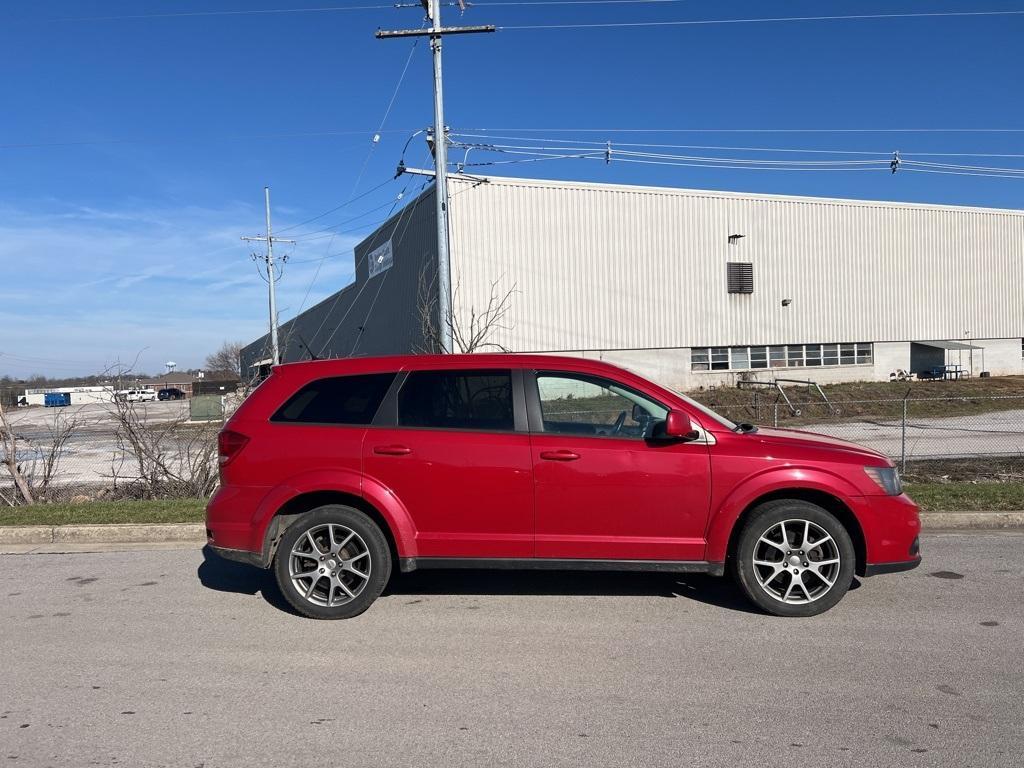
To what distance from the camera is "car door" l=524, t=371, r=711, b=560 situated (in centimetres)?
523

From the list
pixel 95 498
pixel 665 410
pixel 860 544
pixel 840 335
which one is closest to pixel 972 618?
pixel 860 544

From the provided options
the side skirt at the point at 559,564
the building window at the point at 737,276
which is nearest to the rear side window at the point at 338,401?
the side skirt at the point at 559,564

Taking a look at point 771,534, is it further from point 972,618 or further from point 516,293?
point 516,293

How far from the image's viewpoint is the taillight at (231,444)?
5578 millimetres

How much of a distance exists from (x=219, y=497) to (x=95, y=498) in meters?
6.77

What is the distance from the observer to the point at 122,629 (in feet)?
17.4

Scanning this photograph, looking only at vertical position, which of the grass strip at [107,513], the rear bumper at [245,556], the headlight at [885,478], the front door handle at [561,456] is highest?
the front door handle at [561,456]

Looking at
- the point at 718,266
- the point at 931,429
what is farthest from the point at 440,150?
the point at 718,266

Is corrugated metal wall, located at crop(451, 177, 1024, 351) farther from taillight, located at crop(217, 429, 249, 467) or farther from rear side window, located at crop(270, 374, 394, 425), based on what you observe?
taillight, located at crop(217, 429, 249, 467)

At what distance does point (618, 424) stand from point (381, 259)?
3379cm

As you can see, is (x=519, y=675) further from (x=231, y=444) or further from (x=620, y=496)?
(x=231, y=444)

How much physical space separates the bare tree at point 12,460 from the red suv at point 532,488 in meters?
6.02

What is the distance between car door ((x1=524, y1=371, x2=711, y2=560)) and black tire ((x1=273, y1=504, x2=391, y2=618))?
3.83 ft

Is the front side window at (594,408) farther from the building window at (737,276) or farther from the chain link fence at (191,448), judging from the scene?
the building window at (737,276)
